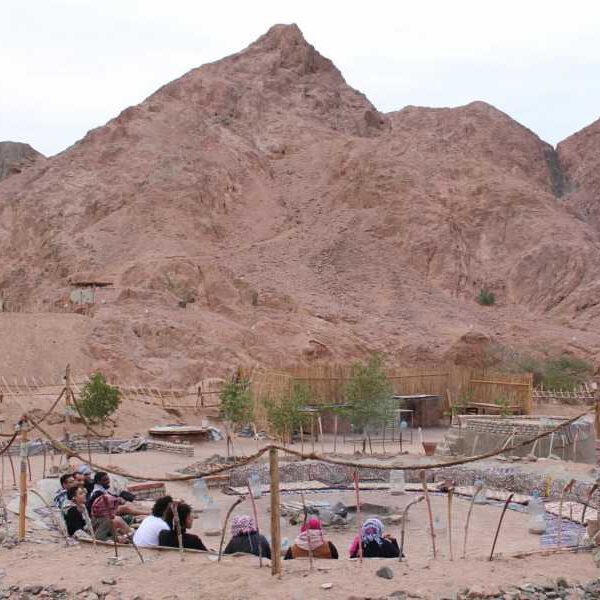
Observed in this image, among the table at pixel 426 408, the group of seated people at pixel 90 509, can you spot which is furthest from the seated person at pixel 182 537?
the table at pixel 426 408

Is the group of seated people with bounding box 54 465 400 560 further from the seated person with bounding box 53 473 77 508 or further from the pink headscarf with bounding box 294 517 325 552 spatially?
the seated person with bounding box 53 473 77 508

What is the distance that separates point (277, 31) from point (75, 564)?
217 ft

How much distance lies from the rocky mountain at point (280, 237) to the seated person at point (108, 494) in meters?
17.9

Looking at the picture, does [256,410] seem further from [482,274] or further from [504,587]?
[482,274]

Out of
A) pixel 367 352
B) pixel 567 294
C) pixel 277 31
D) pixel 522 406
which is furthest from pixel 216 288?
pixel 277 31

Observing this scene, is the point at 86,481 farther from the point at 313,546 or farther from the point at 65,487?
the point at 313,546

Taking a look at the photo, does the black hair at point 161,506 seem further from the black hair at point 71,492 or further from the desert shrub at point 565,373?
the desert shrub at point 565,373

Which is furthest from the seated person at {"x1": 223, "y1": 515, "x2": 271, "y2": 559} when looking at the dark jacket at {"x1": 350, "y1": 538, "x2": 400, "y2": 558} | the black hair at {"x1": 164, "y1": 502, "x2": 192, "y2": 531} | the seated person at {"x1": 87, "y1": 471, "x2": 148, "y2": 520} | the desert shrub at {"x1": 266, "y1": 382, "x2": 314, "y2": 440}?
the desert shrub at {"x1": 266, "y1": 382, "x2": 314, "y2": 440}

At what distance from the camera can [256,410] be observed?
20.8m

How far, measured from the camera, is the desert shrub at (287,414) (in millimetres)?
18281

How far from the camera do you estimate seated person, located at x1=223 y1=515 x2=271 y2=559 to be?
748 centimetres

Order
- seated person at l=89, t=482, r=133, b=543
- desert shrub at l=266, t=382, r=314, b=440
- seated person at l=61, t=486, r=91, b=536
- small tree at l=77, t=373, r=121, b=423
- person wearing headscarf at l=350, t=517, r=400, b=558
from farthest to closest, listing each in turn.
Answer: small tree at l=77, t=373, r=121, b=423 → desert shrub at l=266, t=382, r=314, b=440 → seated person at l=89, t=482, r=133, b=543 → seated person at l=61, t=486, r=91, b=536 → person wearing headscarf at l=350, t=517, r=400, b=558

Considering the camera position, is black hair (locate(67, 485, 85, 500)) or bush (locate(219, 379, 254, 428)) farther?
bush (locate(219, 379, 254, 428))

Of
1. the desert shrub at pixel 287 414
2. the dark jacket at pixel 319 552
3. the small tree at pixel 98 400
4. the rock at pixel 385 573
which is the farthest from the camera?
the small tree at pixel 98 400
